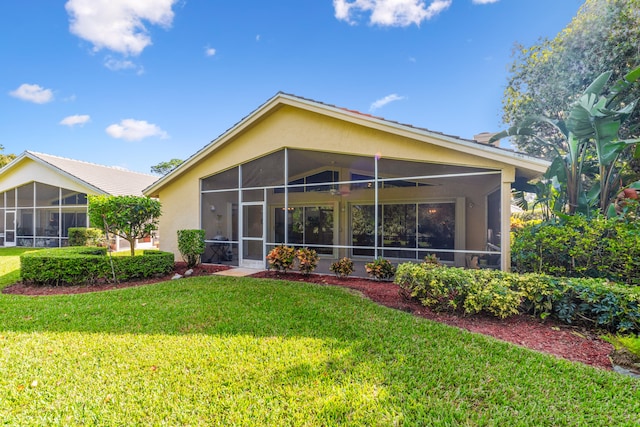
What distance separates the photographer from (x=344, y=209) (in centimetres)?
1359

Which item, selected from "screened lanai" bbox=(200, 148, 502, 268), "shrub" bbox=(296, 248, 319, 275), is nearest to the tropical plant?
"screened lanai" bbox=(200, 148, 502, 268)

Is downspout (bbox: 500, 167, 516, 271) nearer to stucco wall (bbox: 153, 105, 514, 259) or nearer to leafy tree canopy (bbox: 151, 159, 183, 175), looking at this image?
stucco wall (bbox: 153, 105, 514, 259)

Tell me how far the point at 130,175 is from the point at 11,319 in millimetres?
20537

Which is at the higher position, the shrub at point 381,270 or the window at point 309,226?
the window at point 309,226

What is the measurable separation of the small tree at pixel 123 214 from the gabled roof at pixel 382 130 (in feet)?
10.1

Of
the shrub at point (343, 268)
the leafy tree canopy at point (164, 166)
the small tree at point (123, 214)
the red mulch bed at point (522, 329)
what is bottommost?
the red mulch bed at point (522, 329)

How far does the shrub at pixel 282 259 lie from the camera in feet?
29.8

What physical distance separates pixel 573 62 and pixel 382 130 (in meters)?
10.6

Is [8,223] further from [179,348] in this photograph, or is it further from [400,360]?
[400,360]

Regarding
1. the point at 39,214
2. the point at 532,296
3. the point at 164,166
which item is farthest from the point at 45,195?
the point at 164,166

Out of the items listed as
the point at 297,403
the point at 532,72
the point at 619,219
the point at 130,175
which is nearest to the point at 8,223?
the point at 130,175

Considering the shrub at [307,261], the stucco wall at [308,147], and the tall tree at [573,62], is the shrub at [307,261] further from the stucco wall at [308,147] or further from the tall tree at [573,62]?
the tall tree at [573,62]

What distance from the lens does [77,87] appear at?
606 inches

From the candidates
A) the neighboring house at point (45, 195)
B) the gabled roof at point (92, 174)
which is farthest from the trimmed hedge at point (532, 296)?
the neighboring house at point (45, 195)
